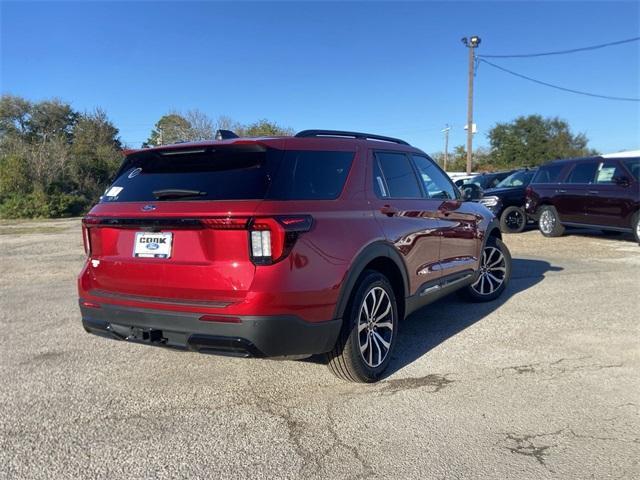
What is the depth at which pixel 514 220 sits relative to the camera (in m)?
13.9

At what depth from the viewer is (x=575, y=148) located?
54.7m

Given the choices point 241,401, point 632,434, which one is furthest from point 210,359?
point 632,434

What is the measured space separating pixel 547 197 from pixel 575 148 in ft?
160

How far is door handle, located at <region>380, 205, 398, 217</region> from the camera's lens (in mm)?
3918

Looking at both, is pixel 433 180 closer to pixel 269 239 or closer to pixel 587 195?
pixel 269 239

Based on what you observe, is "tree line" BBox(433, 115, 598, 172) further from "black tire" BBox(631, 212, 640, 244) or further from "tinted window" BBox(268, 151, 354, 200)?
"tinted window" BBox(268, 151, 354, 200)

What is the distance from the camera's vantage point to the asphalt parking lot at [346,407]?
2.71m

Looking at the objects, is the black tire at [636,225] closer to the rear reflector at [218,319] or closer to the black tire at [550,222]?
the black tire at [550,222]

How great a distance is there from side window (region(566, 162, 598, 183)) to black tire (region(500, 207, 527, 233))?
7.65 feet

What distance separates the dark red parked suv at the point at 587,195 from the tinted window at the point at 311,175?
28.4 feet

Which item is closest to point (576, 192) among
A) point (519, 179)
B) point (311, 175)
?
point (519, 179)

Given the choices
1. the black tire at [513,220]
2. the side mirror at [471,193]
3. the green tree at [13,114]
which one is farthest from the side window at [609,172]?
the green tree at [13,114]

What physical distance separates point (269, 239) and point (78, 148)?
31675 millimetres

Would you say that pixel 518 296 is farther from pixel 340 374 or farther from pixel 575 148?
pixel 575 148
